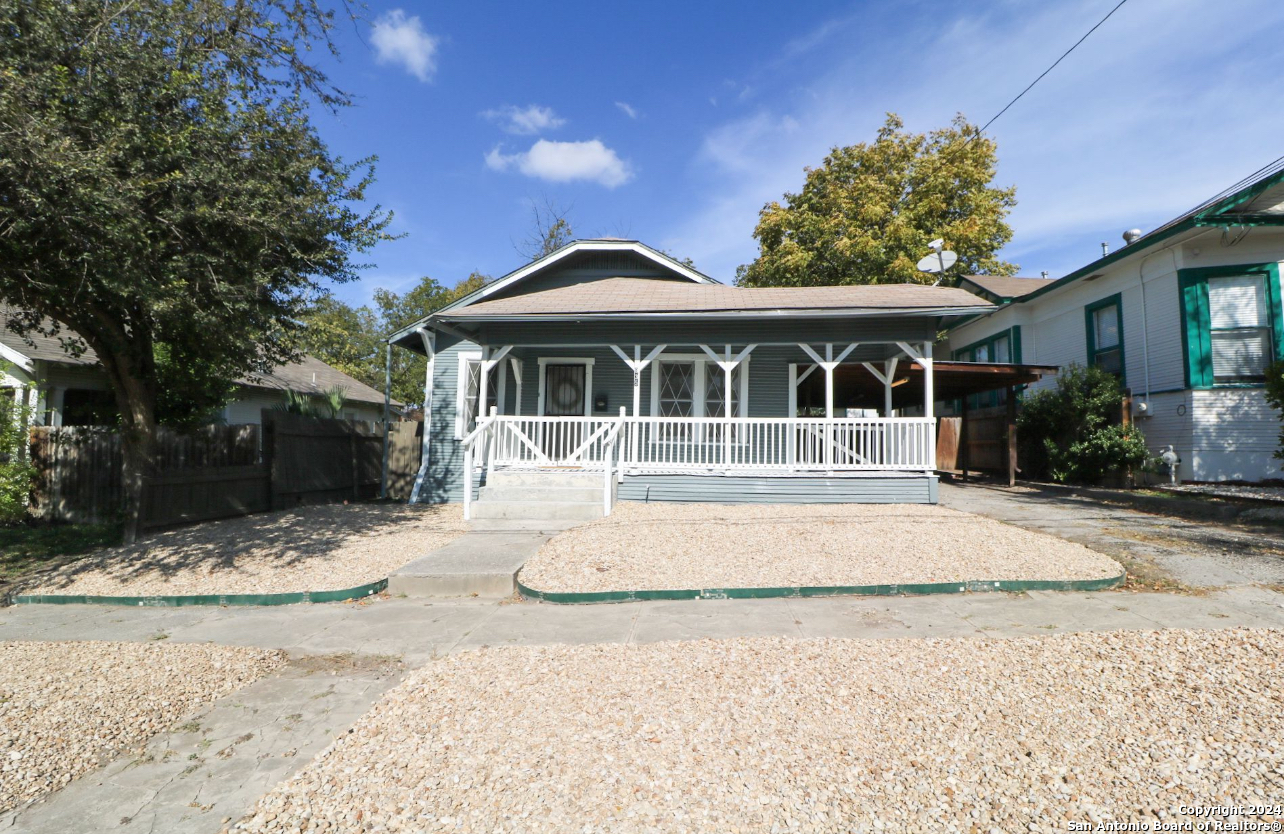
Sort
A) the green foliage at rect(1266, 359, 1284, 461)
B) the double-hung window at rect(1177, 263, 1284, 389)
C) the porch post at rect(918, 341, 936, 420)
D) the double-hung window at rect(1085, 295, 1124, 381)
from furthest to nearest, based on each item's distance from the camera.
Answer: the double-hung window at rect(1085, 295, 1124, 381) < the double-hung window at rect(1177, 263, 1284, 389) < the porch post at rect(918, 341, 936, 420) < the green foliage at rect(1266, 359, 1284, 461)

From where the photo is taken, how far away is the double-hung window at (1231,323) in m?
12.2

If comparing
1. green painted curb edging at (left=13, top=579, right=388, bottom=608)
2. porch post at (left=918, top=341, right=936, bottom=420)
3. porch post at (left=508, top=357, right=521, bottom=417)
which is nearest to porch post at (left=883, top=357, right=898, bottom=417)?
porch post at (left=918, top=341, right=936, bottom=420)

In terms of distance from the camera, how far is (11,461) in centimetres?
783

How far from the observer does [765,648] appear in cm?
428

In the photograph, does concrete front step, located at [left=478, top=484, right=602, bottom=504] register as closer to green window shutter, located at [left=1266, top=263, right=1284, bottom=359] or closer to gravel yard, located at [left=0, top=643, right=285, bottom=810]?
gravel yard, located at [left=0, top=643, right=285, bottom=810]

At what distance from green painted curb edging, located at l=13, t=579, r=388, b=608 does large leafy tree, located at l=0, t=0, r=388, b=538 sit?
2637mm

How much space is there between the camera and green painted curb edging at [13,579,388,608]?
6051mm

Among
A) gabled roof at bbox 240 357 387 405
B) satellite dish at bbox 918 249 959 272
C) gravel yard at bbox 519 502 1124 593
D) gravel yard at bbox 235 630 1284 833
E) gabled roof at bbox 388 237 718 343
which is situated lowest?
gravel yard at bbox 235 630 1284 833

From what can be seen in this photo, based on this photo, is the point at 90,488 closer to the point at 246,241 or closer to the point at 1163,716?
the point at 246,241

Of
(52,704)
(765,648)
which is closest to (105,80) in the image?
(52,704)

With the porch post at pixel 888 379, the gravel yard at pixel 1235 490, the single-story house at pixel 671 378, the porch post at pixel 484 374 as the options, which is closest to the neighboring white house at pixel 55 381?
the porch post at pixel 484 374

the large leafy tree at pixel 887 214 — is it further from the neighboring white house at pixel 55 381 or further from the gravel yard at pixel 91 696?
the gravel yard at pixel 91 696

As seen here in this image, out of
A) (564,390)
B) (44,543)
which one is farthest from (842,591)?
(44,543)

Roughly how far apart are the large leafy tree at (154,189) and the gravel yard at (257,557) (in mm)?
1388
